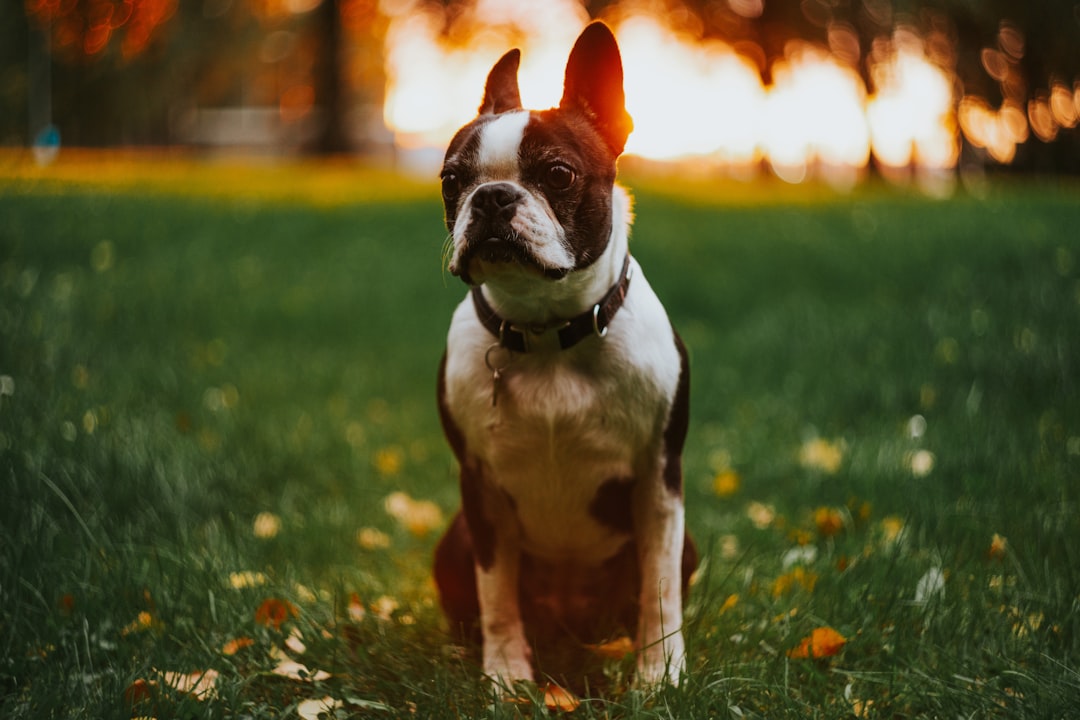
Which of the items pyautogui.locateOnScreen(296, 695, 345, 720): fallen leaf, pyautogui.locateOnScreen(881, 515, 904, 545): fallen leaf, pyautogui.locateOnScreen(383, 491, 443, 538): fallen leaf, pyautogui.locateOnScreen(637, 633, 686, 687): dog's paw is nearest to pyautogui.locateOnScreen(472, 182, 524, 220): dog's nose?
pyautogui.locateOnScreen(637, 633, 686, 687): dog's paw

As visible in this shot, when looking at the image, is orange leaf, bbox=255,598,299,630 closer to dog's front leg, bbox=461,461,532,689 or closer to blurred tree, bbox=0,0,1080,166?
dog's front leg, bbox=461,461,532,689

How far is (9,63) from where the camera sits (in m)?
13.2

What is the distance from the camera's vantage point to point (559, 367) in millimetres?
2361

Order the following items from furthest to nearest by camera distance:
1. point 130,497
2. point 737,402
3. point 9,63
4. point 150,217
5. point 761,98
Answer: point 761,98 → point 9,63 → point 150,217 → point 737,402 → point 130,497

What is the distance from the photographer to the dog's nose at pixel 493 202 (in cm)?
214

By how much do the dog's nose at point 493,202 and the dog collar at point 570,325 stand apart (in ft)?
1.05

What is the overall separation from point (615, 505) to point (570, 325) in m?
0.50

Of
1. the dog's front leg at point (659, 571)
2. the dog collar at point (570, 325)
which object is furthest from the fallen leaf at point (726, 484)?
the dog collar at point (570, 325)

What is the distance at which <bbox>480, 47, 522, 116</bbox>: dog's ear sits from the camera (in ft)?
8.21

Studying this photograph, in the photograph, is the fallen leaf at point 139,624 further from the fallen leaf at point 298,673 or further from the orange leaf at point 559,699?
the orange leaf at point 559,699

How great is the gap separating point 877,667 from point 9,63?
47.1 ft

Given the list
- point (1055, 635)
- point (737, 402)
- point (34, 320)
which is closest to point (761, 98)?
point (737, 402)

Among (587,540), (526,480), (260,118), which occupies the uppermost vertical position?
(526,480)

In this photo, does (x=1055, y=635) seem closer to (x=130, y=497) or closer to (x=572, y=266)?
(x=572, y=266)
